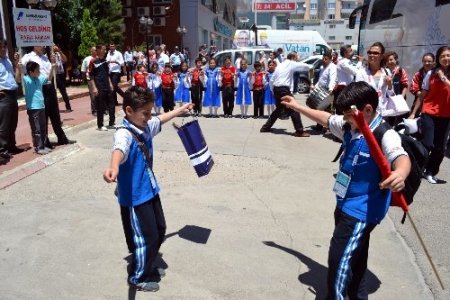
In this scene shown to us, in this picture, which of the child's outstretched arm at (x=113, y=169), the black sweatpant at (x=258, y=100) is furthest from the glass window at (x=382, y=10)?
the child's outstretched arm at (x=113, y=169)

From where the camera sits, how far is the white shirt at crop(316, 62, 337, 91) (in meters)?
9.14

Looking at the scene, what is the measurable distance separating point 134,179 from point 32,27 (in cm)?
665

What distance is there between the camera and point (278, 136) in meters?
9.57

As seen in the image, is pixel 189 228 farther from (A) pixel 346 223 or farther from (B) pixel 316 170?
(B) pixel 316 170

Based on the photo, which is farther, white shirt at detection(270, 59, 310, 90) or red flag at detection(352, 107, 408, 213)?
white shirt at detection(270, 59, 310, 90)

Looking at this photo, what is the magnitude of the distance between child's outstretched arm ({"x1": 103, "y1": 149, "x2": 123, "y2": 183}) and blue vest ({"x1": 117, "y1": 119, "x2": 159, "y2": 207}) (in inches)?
7.5

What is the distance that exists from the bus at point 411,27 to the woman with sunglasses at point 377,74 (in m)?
3.57

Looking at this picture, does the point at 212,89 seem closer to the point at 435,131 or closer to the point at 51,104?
Result: the point at 51,104

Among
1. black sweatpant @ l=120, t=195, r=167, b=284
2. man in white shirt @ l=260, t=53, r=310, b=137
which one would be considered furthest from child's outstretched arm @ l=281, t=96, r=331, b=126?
man in white shirt @ l=260, t=53, r=310, b=137

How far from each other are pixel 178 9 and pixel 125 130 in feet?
103

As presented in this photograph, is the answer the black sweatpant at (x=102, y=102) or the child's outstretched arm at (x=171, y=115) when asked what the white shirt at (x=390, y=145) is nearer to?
the child's outstretched arm at (x=171, y=115)

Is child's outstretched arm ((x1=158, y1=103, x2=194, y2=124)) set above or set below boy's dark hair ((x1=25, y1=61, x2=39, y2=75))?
below

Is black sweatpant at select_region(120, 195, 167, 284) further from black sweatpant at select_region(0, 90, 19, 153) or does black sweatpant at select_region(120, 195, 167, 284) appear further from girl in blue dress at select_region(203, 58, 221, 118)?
girl in blue dress at select_region(203, 58, 221, 118)

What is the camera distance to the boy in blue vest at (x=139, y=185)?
10.3ft
